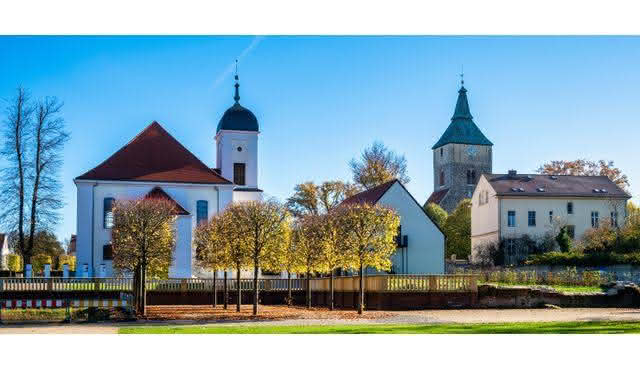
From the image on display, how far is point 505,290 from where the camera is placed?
26.6 meters

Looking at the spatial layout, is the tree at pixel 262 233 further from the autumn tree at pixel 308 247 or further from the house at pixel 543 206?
the house at pixel 543 206

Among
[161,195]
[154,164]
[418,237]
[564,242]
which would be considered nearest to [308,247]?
[418,237]

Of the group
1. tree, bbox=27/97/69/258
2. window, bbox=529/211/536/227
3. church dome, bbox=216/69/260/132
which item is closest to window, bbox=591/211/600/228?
window, bbox=529/211/536/227

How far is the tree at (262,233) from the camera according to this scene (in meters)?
25.2

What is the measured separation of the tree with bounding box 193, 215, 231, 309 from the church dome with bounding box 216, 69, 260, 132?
664 inches

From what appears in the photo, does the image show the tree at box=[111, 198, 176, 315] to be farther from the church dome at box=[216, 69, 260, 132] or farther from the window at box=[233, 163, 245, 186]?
the church dome at box=[216, 69, 260, 132]

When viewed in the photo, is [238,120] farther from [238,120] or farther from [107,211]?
[107,211]

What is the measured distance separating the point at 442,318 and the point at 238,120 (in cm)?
3138
